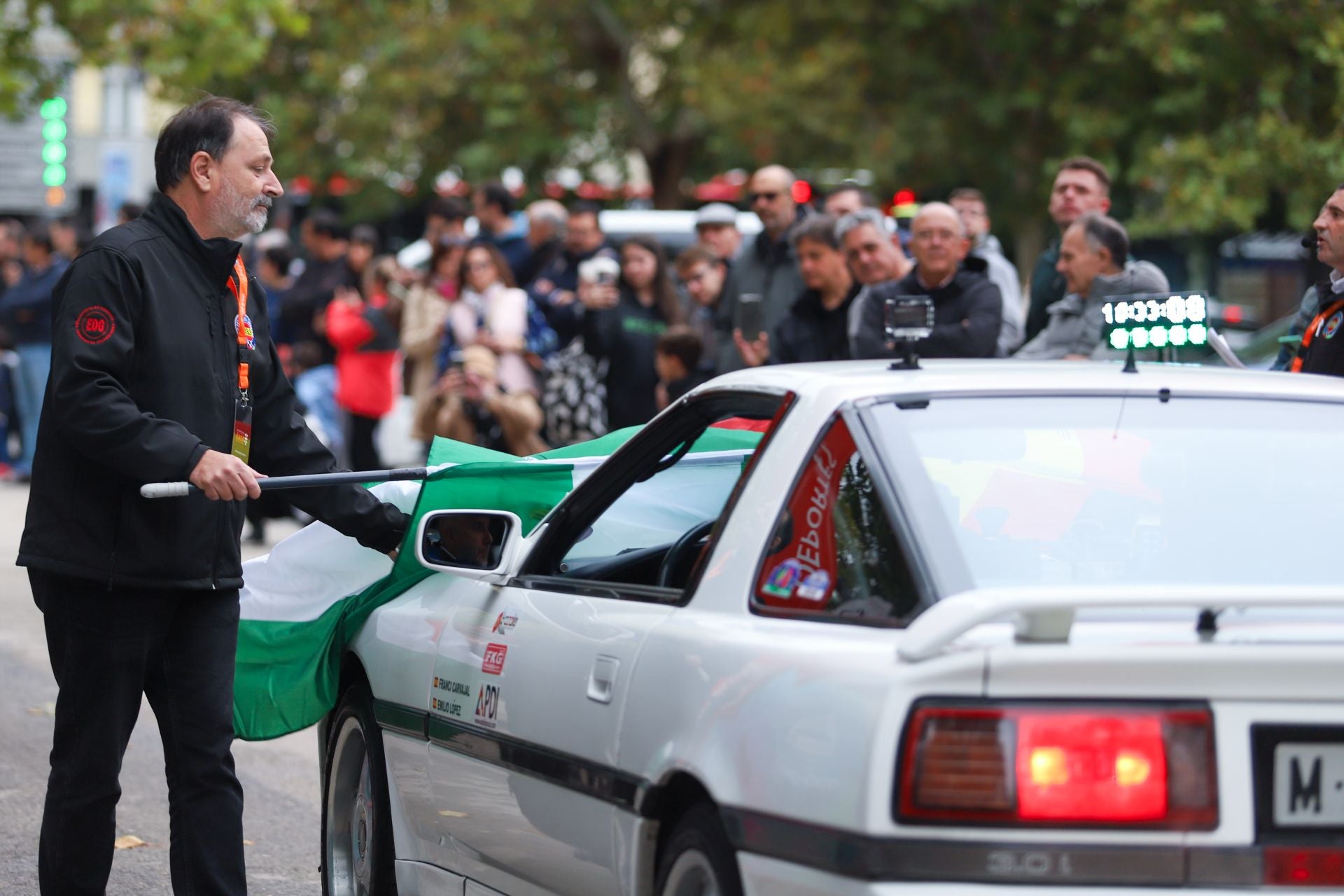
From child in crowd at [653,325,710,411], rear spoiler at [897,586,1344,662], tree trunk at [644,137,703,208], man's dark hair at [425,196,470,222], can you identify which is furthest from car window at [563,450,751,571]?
tree trunk at [644,137,703,208]

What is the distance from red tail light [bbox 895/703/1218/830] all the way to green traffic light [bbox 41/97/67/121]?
21.8 metres

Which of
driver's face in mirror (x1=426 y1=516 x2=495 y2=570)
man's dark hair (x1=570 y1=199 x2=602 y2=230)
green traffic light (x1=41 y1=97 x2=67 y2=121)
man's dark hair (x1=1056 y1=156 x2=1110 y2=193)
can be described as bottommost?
driver's face in mirror (x1=426 y1=516 x2=495 y2=570)

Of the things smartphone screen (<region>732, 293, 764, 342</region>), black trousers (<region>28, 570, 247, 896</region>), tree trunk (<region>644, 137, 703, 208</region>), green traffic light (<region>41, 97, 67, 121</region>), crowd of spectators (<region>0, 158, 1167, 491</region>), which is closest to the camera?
black trousers (<region>28, 570, 247, 896</region>)

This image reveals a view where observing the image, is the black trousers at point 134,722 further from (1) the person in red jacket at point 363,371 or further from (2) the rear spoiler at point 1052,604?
(1) the person in red jacket at point 363,371

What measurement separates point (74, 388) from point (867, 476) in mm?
1913

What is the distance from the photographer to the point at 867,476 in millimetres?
3564

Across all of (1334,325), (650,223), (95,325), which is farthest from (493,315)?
(650,223)

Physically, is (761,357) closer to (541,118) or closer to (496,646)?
(496,646)

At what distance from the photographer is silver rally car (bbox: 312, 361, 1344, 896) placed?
3018 millimetres

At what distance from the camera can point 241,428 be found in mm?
4949

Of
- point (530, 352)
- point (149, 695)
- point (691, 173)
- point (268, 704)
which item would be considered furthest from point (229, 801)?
point (691, 173)

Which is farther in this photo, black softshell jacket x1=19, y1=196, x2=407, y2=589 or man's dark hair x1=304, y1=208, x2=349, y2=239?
man's dark hair x1=304, y1=208, x2=349, y2=239

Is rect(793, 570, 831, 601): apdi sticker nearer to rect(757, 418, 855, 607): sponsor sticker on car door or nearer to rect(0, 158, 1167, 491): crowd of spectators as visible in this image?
rect(757, 418, 855, 607): sponsor sticker on car door

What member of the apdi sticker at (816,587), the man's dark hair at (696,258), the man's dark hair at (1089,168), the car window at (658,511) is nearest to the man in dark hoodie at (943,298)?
the man's dark hair at (1089,168)
